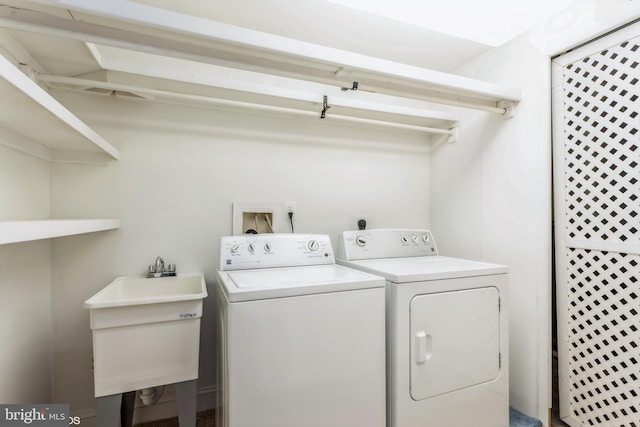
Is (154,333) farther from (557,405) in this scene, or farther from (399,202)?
(557,405)

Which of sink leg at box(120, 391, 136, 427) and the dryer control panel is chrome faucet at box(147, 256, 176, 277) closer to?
sink leg at box(120, 391, 136, 427)

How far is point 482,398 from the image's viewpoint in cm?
158

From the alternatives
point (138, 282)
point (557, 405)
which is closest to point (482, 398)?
point (557, 405)

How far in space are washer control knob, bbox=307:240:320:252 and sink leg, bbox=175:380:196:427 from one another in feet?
3.02

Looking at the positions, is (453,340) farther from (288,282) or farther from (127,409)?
(127,409)

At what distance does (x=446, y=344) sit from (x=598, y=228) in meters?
1.00

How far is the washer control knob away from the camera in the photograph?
1.86 metres

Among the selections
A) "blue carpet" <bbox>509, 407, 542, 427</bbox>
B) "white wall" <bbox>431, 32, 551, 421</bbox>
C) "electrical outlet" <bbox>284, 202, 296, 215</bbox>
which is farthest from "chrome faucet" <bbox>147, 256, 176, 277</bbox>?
"blue carpet" <bbox>509, 407, 542, 427</bbox>

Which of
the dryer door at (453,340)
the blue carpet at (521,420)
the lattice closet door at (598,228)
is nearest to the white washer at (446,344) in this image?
the dryer door at (453,340)

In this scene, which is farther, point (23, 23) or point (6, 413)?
point (6, 413)

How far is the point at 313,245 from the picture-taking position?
187 cm

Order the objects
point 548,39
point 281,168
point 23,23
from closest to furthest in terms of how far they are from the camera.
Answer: point 23,23, point 548,39, point 281,168

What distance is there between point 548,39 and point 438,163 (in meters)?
1.08

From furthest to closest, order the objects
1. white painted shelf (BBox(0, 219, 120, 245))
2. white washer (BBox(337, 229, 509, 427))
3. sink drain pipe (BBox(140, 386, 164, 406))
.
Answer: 1. sink drain pipe (BBox(140, 386, 164, 406))
2. white washer (BBox(337, 229, 509, 427))
3. white painted shelf (BBox(0, 219, 120, 245))
